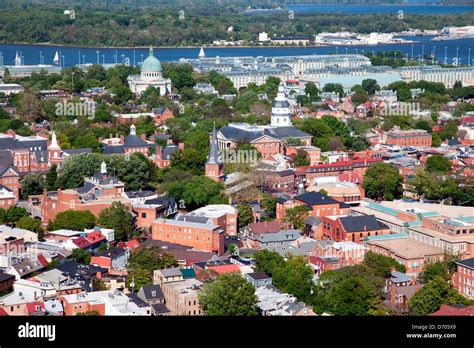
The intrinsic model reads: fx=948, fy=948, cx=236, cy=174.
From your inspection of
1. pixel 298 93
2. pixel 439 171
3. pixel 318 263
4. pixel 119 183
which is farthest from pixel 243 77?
pixel 318 263

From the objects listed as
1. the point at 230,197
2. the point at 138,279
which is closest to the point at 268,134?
the point at 230,197

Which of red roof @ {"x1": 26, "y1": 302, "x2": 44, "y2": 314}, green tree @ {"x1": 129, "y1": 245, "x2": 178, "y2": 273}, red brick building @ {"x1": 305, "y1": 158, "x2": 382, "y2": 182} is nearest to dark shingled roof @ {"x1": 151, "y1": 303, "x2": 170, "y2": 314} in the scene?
red roof @ {"x1": 26, "y1": 302, "x2": 44, "y2": 314}

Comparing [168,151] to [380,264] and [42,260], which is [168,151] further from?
[380,264]

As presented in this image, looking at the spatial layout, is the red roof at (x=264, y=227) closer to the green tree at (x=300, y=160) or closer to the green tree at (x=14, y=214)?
the green tree at (x=14, y=214)

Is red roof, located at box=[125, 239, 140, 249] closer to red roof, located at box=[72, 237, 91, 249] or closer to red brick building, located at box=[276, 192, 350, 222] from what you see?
red roof, located at box=[72, 237, 91, 249]

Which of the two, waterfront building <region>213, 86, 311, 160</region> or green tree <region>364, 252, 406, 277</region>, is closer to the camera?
green tree <region>364, 252, 406, 277</region>

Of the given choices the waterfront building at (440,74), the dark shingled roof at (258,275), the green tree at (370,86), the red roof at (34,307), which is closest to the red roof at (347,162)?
the dark shingled roof at (258,275)
